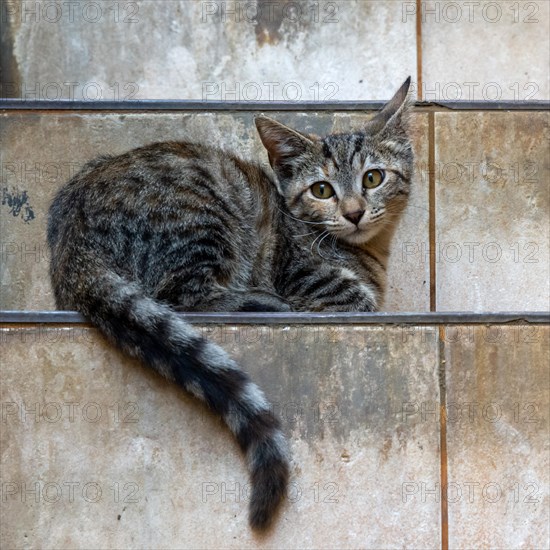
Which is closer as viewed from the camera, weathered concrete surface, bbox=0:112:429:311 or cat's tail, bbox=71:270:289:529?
cat's tail, bbox=71:270:289:529

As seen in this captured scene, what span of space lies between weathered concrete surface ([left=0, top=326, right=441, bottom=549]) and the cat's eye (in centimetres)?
96

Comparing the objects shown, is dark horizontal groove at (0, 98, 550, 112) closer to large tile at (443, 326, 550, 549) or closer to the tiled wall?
the tiled wall

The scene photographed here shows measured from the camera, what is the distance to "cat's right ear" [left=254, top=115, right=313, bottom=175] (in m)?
4.39

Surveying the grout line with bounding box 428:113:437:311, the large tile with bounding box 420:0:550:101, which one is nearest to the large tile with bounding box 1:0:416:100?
the large tile with bounding box 420:0:550:101

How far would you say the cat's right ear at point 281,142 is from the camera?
4.39 m

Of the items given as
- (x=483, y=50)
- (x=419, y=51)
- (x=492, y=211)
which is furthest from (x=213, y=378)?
(x=483, y=50)

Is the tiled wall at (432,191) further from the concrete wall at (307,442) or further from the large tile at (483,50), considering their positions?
the concrete wall at (307,442)

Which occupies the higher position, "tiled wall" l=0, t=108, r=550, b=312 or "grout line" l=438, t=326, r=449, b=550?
"tiled wall" l=0, t=108, r=550, b=312

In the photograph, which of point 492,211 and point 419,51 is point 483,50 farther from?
point 492,211

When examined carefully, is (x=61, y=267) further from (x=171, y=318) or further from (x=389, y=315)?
(x=389, y=315)

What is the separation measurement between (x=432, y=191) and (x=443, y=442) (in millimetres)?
1555

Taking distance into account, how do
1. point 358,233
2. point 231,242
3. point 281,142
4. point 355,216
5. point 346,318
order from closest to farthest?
point 346,318 → point 231,242 → point 355,216 → point 358,233 → point 281,142

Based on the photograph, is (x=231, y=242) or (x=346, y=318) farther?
(x=231, y=242)

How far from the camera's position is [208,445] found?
347 centimetres
